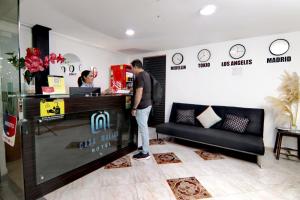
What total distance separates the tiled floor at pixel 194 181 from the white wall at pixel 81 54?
2.30m

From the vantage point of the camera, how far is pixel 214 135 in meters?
2.79

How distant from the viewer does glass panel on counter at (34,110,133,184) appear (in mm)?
1669

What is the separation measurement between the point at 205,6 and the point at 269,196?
90.7 inches

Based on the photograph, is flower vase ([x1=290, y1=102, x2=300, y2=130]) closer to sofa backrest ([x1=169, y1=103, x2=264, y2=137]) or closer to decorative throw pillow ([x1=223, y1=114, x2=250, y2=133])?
sofa backrest ([x1=169, y1=103, x2=264, y2=137])

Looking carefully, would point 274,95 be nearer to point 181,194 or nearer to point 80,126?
point 181,194

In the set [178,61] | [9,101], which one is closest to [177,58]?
[178,61]

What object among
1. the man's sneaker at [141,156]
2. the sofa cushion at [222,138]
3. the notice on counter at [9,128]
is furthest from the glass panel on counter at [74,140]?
the sofa cushion at [222,138]

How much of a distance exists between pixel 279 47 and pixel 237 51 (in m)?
0.69

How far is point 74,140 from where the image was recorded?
203 centimetres

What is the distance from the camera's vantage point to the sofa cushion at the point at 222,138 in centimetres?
241

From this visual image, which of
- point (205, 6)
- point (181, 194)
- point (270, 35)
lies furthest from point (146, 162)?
point (270, 35)

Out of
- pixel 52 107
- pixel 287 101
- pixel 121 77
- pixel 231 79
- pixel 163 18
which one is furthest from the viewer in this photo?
pixel 121 77

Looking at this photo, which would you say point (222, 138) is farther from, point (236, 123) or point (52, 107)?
point (52, 107)

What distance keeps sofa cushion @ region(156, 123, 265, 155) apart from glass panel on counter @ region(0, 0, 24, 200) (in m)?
2.43
